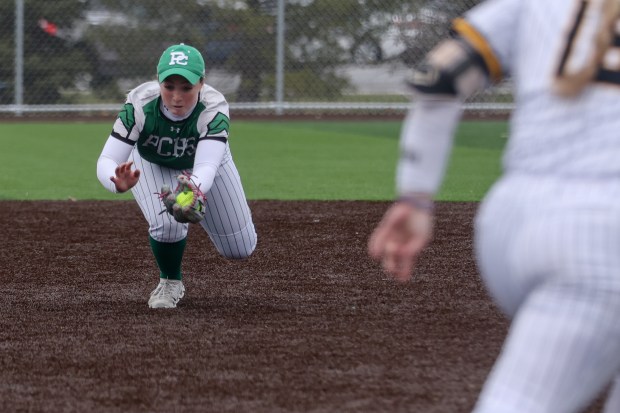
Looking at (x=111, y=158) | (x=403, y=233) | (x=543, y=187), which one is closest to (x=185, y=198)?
(x=111, y=158)

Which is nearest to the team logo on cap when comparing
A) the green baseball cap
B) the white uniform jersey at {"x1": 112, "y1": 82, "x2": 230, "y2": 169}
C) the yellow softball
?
the green baseball cap

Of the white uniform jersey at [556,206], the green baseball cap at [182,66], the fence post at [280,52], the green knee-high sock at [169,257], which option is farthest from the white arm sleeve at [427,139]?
the fence post at [280,52]

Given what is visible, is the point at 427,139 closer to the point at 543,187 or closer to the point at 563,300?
the point at 543,187

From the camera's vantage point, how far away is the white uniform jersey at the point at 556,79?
230 centimetres

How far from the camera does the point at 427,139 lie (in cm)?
245

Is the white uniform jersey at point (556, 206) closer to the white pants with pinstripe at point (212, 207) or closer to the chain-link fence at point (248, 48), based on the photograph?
the white pants with pinstripe at point (212, 207)

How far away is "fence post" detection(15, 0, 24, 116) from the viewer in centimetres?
1798

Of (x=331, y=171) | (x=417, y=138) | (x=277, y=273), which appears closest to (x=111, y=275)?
(x=277, y=273)

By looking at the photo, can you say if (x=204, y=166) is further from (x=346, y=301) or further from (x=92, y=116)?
(x=92, y=116)

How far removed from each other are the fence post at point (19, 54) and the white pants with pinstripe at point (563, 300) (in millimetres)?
16597

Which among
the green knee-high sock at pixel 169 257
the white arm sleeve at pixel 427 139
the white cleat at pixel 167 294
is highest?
the white arm sleeve at pixel 427 139

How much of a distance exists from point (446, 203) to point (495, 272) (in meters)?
7.32

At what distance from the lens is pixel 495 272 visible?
2.42 m

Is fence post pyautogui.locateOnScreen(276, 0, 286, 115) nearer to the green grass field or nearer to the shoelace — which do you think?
the green grass field
